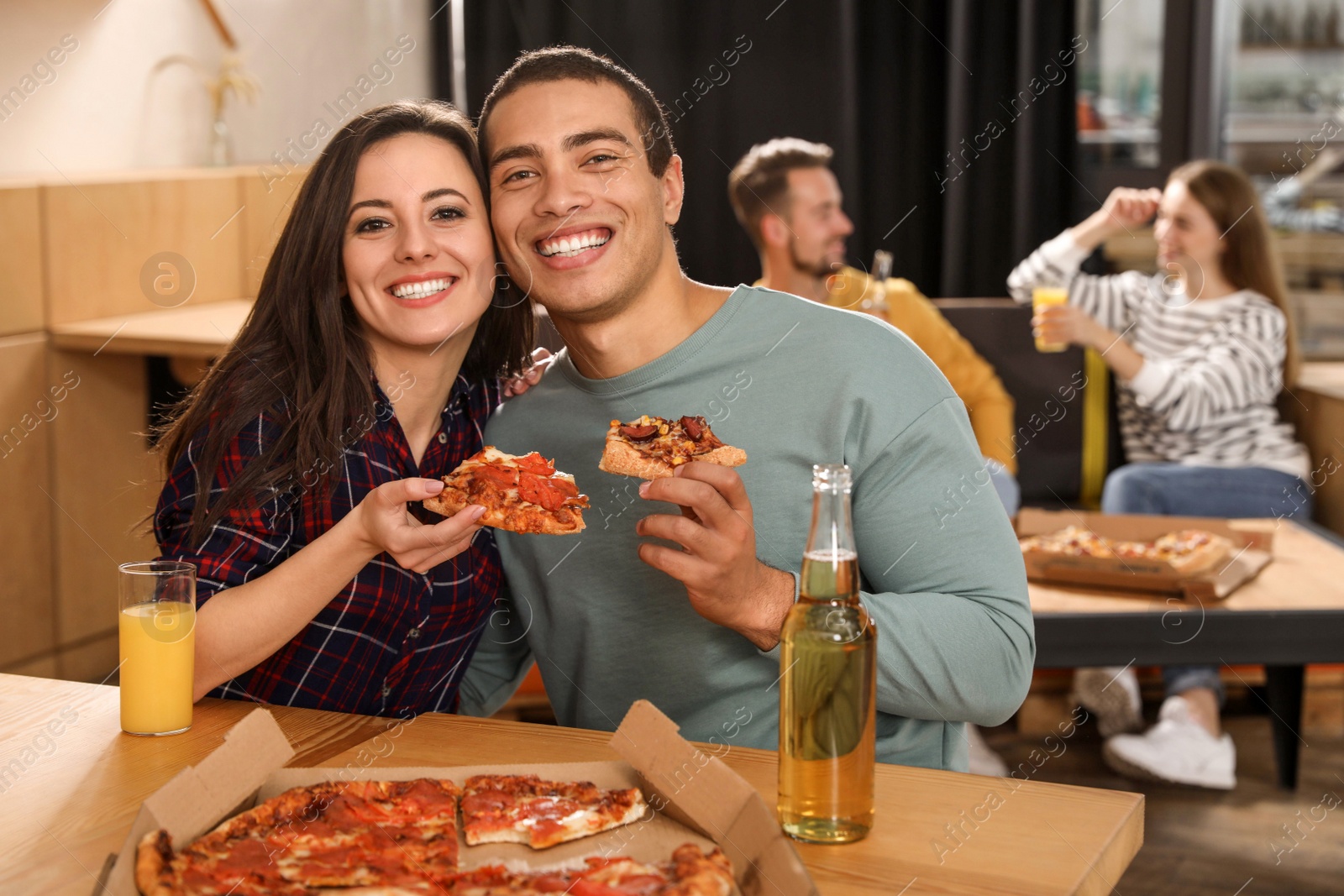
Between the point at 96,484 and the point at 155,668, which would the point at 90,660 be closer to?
the point at 96,484

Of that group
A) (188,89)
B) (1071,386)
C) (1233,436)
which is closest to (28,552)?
(188,89)

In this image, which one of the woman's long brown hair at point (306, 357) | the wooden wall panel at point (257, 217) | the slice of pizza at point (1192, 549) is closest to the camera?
the woman's long brown hair at point (306, 357)

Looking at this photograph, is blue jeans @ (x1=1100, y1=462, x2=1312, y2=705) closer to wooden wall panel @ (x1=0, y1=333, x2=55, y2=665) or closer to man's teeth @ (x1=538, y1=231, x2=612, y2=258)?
man's teeth @ (x1=538, y1=231, x2=612, y2=258)

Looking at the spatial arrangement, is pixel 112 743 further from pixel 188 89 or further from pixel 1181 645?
pixel 188 89

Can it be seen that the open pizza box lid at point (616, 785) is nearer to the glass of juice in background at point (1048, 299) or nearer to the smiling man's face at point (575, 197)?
the smiling man's face at point (575, 197)

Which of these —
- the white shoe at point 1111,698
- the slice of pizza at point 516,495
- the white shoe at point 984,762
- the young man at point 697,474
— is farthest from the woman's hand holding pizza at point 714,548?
the white shoe at point 1111,698

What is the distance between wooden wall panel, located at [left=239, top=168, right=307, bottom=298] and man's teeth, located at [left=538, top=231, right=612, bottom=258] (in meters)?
2.81

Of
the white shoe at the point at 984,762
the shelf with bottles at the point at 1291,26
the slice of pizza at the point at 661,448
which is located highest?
the shelf with bottles at the point at 1291,26

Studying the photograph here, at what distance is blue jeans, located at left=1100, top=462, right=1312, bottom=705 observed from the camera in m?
4.05

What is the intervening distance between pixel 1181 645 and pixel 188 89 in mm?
3586

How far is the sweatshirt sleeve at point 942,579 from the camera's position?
1.45m

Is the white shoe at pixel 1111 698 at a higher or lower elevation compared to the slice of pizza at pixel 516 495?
lower

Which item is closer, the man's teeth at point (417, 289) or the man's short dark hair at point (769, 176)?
the man's teeth at point (417, 289)

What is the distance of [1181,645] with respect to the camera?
276cm
